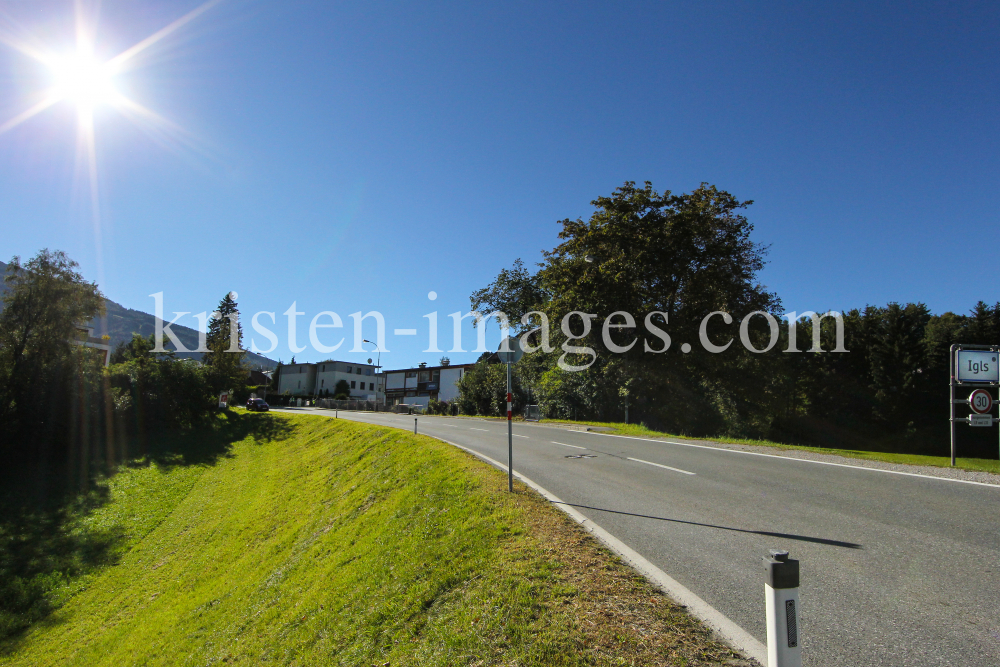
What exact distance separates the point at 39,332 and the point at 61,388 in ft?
11.7

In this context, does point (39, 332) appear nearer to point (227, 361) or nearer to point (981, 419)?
point (227, 361)

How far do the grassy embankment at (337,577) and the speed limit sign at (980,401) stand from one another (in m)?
10.7

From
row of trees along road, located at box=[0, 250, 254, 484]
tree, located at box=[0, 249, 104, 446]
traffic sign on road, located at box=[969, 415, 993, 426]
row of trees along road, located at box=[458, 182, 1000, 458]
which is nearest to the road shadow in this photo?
traffic sign on road, located at box=[969, 415, 993, 426]

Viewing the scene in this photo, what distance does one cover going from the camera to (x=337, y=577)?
24.4ft

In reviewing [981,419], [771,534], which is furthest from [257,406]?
[981,419]

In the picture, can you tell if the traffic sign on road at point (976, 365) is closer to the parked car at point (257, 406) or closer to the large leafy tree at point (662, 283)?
the large leafy tree at point (662, 283)

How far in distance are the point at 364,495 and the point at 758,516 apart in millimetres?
8877

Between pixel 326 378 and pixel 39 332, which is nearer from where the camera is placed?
pixel 39 332

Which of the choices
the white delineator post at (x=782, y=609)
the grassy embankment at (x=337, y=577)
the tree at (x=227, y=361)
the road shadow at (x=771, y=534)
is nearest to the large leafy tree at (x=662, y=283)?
the grassy embankment at (x=337, y=577)

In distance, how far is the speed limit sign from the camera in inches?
445

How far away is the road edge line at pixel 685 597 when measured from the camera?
Result: 10.7 ft

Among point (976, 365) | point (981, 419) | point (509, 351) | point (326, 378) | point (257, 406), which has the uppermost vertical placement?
point (509, 351)

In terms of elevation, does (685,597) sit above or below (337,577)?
above

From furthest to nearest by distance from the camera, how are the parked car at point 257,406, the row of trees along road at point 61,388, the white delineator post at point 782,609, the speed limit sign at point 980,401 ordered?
the parked car at point 257,406 < the row of trees along road at point 61,388 < the speed limit sign at point 980,401 < the white delineator post at point 782,609
